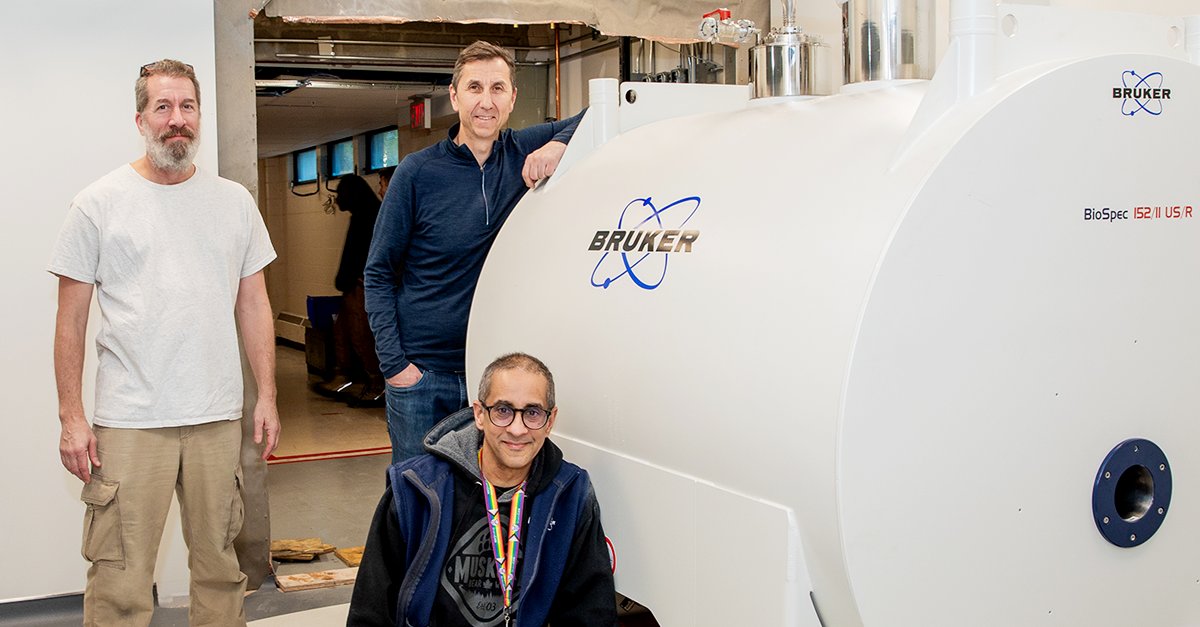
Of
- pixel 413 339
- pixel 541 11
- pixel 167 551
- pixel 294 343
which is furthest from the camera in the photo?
pixel 294 343

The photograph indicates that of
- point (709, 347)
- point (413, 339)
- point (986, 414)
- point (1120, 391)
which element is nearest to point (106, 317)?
point (413, 339)

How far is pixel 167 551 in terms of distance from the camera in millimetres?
4008

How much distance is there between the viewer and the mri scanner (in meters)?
1.82

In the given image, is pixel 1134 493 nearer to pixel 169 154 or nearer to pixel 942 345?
pixel 942 345

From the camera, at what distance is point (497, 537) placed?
235 centimetres

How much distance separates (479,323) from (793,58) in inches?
40.8

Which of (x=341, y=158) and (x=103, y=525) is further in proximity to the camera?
(x=341, y=158)

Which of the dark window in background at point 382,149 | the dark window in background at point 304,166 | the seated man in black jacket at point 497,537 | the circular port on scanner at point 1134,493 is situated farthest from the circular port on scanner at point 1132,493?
the dark window in background at point 304,166

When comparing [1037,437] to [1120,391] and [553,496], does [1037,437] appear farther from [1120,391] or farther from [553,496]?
[553,496]

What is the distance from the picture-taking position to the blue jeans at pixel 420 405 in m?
3.19

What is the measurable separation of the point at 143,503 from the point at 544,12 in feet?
8.10

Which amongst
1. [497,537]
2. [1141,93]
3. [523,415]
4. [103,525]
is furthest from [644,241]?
[103,525]

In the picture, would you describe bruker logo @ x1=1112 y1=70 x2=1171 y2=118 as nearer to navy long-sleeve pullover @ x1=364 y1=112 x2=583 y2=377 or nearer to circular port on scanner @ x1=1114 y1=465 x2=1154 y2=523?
circular port on scanner @ x1=1114 y1=465 x2=1154 y2=523

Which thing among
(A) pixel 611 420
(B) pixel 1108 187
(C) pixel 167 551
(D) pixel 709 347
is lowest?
(C) pixel 167 551
